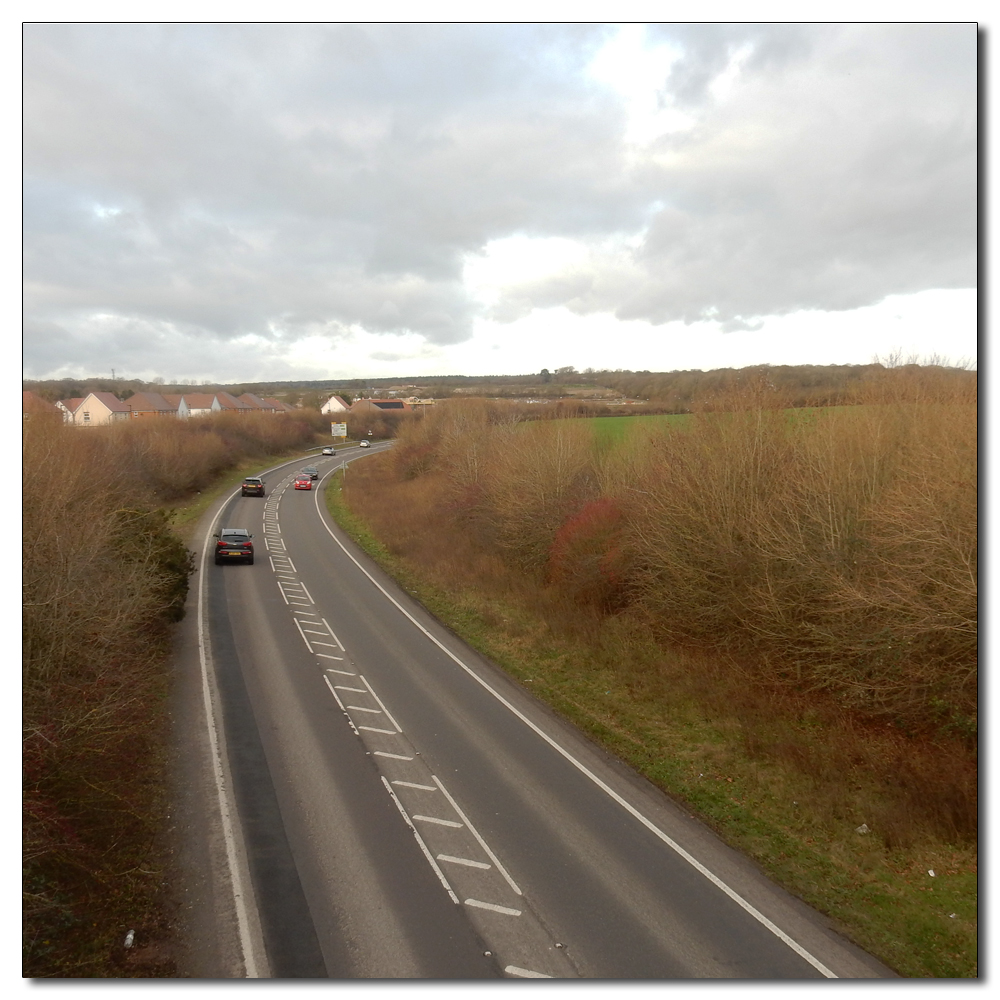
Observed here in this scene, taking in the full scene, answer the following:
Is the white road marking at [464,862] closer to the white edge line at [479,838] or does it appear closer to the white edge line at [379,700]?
the white edge line at [479,838]

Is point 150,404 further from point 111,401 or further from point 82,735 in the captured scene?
point 82,735

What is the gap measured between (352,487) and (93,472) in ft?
105

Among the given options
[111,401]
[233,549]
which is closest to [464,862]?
[233,549]

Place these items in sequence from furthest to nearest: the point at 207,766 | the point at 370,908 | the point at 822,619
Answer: the point at 822,619, the point at 207,766, the point at 370,908

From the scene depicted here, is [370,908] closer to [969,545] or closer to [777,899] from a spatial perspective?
[777,899]

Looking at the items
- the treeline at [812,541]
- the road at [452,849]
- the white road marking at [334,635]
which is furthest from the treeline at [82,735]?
the treeline at [812,541]

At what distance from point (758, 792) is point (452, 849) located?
490cm

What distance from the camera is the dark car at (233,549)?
84.5 ft

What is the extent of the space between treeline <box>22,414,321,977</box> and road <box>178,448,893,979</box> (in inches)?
38.1

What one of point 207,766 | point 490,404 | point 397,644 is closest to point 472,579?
point 397,644

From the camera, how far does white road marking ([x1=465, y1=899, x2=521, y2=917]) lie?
24.3ft

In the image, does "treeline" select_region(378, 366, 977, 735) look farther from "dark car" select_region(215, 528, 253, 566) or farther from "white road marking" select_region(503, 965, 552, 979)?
"dark car" select_region(215, 528, 253, 566)

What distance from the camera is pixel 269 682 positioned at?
1442 centimetres

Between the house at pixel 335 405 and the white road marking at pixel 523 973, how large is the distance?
116 meters
